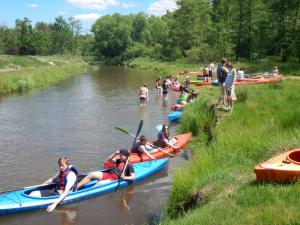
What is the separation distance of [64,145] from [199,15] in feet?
143

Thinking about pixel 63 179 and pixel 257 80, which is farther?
pixel 257 80

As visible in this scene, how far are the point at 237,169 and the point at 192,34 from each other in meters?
47.1

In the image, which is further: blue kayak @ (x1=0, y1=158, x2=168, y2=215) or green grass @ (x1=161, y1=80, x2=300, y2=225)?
blue kayak @ (x1=0, y1=158, x2=168, y2=215)

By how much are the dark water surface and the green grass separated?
4.42 feet

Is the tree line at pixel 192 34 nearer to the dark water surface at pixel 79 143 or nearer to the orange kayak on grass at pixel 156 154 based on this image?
the dark water surface at pixel 79 143

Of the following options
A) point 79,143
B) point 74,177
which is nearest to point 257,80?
point 79,143

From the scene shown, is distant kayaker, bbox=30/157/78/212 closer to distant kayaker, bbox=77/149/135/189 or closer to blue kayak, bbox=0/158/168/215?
blue kayak, bbox=0/158/168/215

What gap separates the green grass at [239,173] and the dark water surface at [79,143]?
1.35 m

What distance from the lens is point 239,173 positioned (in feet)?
24.1

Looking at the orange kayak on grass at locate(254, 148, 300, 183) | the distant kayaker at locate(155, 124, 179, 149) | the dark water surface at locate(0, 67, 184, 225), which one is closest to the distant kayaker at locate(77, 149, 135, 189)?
the dark water surface at locate(0, 67, 184, 225)

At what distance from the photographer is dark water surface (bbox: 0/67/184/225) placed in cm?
852

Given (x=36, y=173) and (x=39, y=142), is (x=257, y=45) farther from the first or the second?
(x=36, y=173)

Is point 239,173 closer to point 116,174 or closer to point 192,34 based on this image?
point 116,174

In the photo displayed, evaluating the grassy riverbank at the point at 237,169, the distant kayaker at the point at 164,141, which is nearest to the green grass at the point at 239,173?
the grassy riverbank at the point at 237,169
